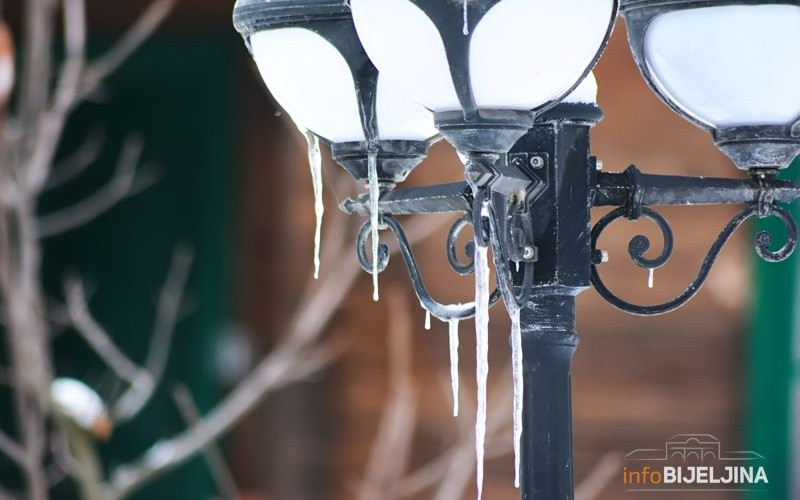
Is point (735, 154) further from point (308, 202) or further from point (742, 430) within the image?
point (308, 202)

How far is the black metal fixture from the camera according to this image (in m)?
1.51

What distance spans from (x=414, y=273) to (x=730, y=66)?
54 centimetres

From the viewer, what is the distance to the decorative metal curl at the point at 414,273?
1803 mm

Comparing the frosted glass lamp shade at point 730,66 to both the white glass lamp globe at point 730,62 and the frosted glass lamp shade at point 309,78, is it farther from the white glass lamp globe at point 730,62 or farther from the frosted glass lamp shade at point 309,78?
the frosted glass lamp shade at point 309,78

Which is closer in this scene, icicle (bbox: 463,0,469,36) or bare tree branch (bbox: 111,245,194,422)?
icicle (bbox: 463,0,469,36)

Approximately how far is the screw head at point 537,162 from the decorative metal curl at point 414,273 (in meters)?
0.18

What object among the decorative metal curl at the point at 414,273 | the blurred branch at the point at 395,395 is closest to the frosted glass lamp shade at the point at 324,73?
the decorative metal curl at the point at 414,273

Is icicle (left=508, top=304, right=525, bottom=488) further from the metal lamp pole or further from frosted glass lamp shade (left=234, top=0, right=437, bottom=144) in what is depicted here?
frosted glass lamp shade (left=234, top=0, right=437, bottom=144)

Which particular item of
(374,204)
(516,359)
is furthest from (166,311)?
(516,359)

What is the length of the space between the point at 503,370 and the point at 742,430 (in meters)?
0.78

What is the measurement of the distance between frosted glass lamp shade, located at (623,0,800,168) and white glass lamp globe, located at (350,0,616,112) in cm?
11

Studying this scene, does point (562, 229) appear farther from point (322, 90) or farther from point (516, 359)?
point (322, 90)

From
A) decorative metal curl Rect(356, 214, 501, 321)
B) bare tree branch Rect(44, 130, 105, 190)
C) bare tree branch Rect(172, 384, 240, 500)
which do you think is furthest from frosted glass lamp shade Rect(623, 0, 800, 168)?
bare tree branch Rect(44, 130, 105, 190)

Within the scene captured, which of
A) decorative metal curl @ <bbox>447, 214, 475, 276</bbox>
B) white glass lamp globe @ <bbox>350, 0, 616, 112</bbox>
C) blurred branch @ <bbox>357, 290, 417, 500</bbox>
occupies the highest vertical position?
white glass lamp globe @ <bbox>350, 0, 616, 112</bbox>
